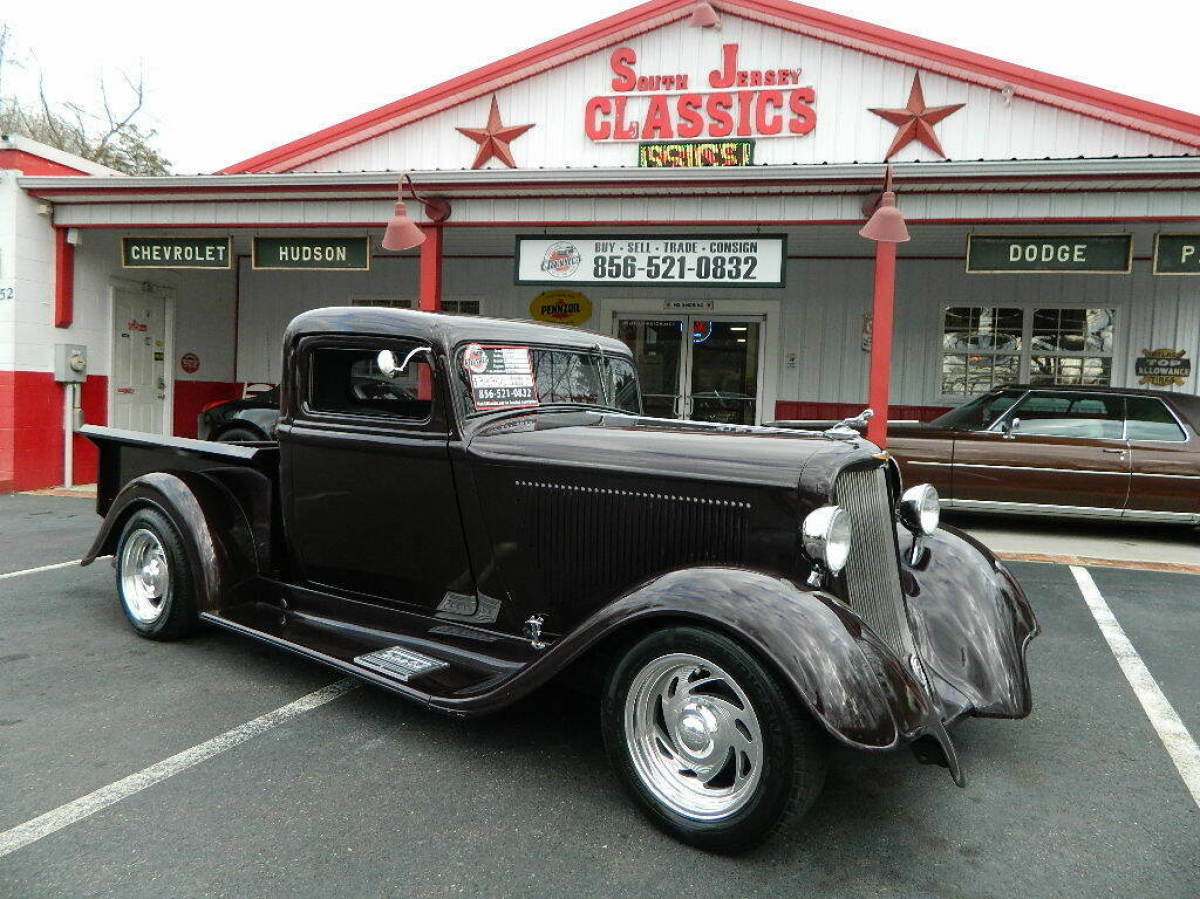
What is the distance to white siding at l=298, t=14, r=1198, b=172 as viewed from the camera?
9.26 meters

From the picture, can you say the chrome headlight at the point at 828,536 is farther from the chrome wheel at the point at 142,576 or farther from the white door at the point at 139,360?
the white door at the point at 139,360

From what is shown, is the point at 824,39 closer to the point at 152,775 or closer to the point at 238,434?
the point at 238,434

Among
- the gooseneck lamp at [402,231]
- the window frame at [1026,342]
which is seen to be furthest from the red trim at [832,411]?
the gooseneck lamp at [402,231]

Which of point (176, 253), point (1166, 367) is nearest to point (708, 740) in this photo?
point (176, 253)

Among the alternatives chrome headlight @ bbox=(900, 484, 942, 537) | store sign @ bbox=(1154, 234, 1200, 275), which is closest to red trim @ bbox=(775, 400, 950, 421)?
store sign @ bbox=(1154, 234, 1200, 275)

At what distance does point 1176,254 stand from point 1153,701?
4.86 m

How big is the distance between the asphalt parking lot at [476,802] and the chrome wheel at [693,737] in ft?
0.50

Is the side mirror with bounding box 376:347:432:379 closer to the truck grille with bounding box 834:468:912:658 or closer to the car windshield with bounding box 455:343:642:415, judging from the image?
the car windshield with bounding box 455:343:642:415

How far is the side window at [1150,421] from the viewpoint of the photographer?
7.26m

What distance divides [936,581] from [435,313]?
7.65 ft

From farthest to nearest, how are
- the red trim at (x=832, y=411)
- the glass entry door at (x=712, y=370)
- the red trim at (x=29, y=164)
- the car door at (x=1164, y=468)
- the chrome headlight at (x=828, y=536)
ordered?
the glass entry door at (x=712, y=370) < the red trim at (x=832, y=411) < the red trim at (x=29, y=164) < the car door at (x=1164, y=468) < the chrome headlight at (x=828, y=536)

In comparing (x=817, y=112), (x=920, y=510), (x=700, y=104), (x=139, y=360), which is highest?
(x=700, y=104)

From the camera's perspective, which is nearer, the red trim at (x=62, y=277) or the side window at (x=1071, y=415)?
the side window at (x=1071, y=415)

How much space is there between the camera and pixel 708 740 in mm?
2404
